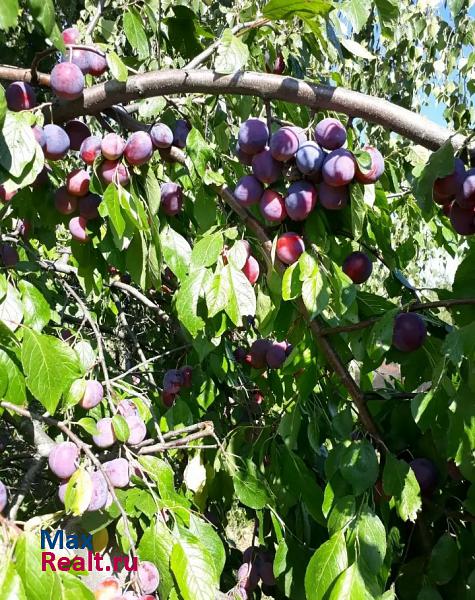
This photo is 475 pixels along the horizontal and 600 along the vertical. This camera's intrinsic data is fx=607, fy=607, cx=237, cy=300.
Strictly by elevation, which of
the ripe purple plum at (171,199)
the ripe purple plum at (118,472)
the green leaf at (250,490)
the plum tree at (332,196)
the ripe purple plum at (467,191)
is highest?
the ripe purple plum at (467,191)

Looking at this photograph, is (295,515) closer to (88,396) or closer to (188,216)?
(88,396)

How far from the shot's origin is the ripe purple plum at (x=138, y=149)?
89 centimetres

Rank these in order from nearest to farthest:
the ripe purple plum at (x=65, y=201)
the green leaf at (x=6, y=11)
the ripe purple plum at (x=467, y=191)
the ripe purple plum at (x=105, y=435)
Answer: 1. the green leaf at (x=6, y=11)
2. the ripe purple plum at (x=467, y=191)
3. the ripe purple plum at (x=65, y=201)
4. the ripe purple plum at (x=105, y=435)

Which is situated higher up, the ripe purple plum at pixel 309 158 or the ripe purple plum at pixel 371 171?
the ripe purple plum at pixel 309 158

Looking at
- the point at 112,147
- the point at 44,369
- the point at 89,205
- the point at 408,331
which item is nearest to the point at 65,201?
the point at 89,205

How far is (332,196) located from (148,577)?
61 cm

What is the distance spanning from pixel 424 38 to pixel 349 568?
321 centimetres

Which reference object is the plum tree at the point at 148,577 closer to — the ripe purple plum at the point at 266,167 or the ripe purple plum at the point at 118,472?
the ripe purple plum at the point at 118,472

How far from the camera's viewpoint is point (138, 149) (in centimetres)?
89

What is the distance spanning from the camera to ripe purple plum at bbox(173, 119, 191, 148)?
41.4 inches

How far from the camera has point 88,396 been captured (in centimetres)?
113

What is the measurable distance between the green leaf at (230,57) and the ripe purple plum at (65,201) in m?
0.32

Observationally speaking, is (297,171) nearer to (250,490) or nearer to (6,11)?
(6,11)

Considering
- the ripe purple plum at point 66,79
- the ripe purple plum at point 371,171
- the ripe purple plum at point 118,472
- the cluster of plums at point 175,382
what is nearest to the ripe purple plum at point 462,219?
the ripe purple plum at point 371,171
